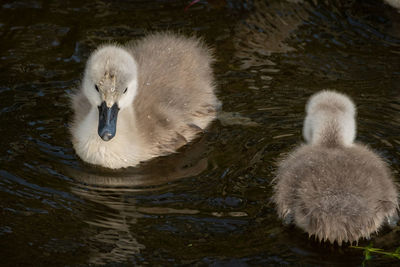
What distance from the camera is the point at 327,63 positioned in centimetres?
686

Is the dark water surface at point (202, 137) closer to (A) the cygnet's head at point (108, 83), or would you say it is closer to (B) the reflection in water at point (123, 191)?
(B) the reflection in water at point (123, 191)

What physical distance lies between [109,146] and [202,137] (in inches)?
32.7

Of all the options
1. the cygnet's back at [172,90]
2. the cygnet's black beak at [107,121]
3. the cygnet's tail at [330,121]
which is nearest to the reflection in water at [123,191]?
the cygnet's back at [172,90]

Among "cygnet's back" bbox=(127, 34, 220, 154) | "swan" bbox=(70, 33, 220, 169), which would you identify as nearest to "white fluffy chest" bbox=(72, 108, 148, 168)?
"swan" bbox=(70, 33, 220, 169)

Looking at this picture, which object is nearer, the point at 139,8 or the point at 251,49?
the point at 251,49

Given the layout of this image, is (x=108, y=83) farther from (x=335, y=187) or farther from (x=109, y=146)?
(x=335, y=187)

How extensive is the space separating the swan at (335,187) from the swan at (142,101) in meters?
1.13

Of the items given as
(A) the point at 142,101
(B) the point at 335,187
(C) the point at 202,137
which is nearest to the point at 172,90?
(A) the point at 142,101

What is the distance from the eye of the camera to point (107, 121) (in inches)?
213

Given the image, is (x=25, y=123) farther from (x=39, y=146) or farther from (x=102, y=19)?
(x=102, y=19)

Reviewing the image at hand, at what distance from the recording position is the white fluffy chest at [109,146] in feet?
18.5

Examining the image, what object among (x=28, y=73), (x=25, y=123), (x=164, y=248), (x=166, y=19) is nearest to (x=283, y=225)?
(x=164, y=248)

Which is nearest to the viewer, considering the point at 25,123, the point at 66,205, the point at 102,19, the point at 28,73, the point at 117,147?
the point at 66,205

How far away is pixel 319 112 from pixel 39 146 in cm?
203
